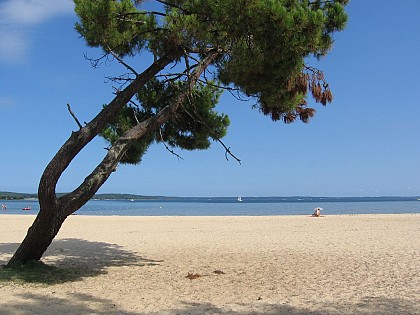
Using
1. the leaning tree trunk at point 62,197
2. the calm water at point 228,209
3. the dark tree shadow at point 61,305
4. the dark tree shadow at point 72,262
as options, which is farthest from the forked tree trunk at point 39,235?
the calm water at point 228,209

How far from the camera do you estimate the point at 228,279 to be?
7430 millimetres

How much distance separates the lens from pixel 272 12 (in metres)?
5.80

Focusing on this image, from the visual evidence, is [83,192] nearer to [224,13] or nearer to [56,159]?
[56,159]

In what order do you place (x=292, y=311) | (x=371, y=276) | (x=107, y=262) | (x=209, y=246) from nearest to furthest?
(x=292, y=311) < (x=371, y=276) < (x=107, y=262) < (x=209, y=246)

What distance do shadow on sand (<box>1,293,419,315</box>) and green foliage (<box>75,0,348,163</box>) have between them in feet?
10.8

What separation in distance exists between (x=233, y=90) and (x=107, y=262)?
4.26 meters

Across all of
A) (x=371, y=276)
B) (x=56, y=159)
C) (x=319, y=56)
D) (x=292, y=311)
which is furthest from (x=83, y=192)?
(x=371, y=276)

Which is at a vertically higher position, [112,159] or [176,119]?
[176,119]

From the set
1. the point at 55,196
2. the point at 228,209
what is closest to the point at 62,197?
the point at 55,196

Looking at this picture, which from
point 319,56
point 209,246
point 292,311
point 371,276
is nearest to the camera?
point 292,311

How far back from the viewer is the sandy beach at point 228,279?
5.46m

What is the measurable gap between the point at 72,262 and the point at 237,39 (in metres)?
5.59

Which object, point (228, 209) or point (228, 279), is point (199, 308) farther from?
point (228, 209)

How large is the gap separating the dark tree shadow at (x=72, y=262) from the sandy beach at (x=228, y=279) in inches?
1.0
